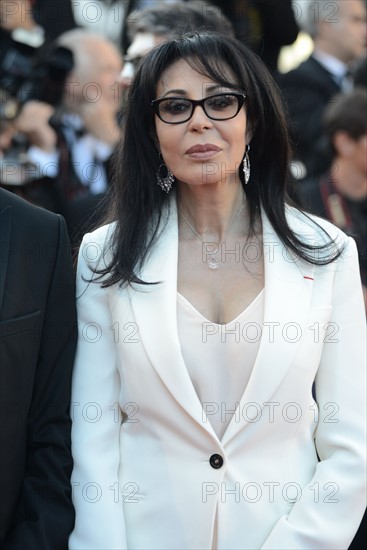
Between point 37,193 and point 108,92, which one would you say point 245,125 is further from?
point 108,92

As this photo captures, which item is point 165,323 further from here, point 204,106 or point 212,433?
point 204,106

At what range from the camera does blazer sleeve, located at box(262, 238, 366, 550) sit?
9.93 feet

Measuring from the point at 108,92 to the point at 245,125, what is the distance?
2.80 metres

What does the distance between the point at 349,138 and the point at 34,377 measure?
10.1ft

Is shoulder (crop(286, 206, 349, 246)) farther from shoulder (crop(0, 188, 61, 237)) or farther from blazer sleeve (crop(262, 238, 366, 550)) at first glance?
shoulder (crop(0, 188, 61, 237))

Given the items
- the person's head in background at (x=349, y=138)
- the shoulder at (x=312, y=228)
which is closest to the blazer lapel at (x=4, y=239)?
the shoulder at (x=312, y=228)

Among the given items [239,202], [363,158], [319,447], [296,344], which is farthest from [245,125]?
[363,158]

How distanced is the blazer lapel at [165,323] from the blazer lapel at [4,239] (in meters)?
0.42

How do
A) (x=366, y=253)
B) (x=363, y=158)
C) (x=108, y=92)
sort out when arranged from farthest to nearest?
1. (x=108, y=92)
2. (x=363, y=158)
3. (x=366, y=253)

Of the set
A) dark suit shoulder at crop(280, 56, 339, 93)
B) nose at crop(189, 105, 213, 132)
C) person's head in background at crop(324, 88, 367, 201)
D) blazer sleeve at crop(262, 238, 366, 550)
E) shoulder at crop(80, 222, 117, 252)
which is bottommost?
blazer sleeve at crop(262, 238, 366, 550)

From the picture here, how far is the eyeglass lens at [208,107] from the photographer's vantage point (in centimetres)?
312

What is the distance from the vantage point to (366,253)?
4746 millimetres

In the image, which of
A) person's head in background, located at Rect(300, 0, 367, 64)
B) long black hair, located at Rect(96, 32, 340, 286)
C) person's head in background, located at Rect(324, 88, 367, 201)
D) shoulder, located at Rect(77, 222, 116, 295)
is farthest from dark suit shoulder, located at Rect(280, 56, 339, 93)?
shoulder, located at Rect(77, 222, 116, 295)

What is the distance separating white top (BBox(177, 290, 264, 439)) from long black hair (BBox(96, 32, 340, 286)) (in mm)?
246
